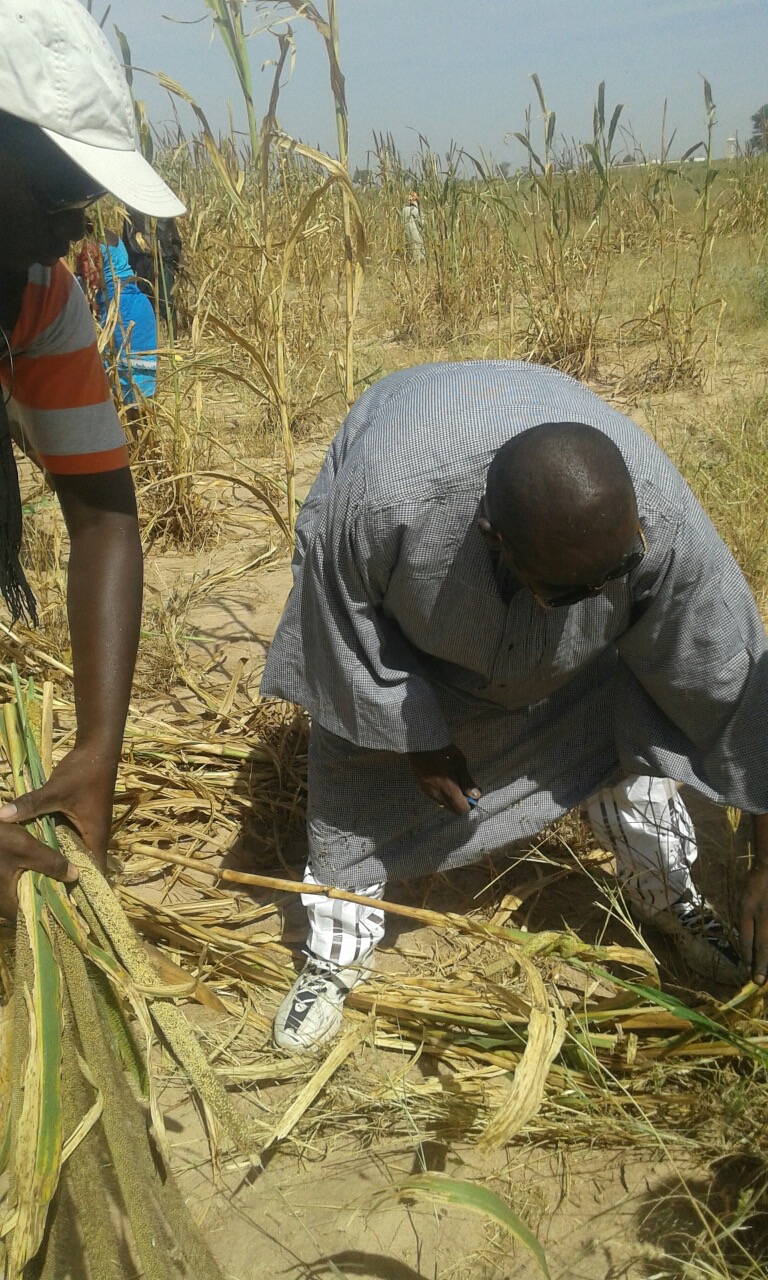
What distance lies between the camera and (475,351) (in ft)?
20.2

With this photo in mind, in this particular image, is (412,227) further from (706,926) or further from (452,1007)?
(452,1007)

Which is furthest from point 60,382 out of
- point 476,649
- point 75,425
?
point 476,649

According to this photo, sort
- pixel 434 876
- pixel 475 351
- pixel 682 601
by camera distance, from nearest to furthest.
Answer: pixel 682 601 → pixel 434 876 → pixel 475 351

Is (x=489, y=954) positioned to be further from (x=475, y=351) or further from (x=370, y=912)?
(x=475, y=351)

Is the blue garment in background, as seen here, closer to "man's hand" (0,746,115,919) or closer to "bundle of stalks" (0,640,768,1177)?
"bundle of stalks" (0,640,768,1177)

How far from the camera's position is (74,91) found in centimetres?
113

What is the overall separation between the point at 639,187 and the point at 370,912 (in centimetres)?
750

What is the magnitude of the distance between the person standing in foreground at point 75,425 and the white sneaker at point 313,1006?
0.54m

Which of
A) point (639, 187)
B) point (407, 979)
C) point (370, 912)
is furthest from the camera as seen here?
point (639, 187)

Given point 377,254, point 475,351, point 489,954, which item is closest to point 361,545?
point 489,954

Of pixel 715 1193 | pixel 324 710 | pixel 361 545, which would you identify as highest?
pixel 361 545

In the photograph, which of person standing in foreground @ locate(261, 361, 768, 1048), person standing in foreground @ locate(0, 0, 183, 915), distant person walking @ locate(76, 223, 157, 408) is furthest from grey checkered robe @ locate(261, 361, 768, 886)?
distant person walking @ locate(76, 223, 157, 408)

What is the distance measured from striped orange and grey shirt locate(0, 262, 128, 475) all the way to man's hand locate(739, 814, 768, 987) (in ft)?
4.36

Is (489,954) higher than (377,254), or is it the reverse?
(377,254)
